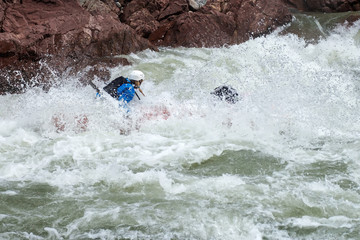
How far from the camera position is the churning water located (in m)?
3.65

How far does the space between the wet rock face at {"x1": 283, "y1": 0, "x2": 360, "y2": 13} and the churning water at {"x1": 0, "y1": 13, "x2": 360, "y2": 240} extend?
5.64 metres

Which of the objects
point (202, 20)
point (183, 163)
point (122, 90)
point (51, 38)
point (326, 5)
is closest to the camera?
point (183, 163)

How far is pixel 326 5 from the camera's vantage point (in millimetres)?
14008

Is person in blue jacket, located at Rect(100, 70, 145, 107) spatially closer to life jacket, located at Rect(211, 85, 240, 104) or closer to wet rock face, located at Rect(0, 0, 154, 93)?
life jacket, located at Rect(211, 85, 240, 104)

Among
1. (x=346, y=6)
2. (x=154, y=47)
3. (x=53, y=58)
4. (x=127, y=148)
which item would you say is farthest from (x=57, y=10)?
(x=346, y=6)

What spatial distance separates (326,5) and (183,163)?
11.0 metres

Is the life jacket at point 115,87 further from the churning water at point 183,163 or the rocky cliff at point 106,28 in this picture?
the rocky cliff at point 106,28

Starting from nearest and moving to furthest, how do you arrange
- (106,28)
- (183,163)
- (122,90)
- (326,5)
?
(183,163) → (122,90) → (106,28) → (326,5)

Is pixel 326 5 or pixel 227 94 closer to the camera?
pixel 227 94

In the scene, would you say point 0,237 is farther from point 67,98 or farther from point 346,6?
point 346,6

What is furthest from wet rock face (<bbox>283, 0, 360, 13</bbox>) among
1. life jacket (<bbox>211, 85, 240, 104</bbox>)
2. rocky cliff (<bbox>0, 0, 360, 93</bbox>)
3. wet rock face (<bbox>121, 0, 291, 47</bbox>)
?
life jacket (<bbox>211, 85, 240, 104</bbox>)

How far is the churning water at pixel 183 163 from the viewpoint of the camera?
12.0ft

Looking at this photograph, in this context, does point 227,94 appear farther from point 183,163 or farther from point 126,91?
point 183,163

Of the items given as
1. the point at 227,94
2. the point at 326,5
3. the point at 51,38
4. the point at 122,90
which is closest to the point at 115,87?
the point at 122,90
